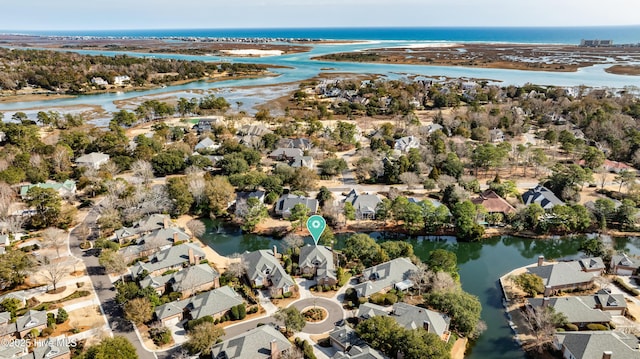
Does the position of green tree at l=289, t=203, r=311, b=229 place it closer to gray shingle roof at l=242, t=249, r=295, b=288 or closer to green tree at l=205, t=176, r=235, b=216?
gray shingle roof at l=242, t=249, r=295, b=288

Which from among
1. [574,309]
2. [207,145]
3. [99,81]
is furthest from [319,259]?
[99,81]

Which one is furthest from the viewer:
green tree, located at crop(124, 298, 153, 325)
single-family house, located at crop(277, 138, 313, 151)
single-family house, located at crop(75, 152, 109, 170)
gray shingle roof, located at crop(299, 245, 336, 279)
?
single-family house, located at crop(277, 138, 313, 151)

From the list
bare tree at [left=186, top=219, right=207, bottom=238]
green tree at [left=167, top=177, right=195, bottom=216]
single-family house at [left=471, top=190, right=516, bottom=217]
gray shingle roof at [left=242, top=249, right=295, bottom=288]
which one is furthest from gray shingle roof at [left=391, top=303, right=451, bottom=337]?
green tree at [left=167, top=177, right=195, bottom=216]

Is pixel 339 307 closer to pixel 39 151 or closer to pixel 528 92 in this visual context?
pixel 39 151

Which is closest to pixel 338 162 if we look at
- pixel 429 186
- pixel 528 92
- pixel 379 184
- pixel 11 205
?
pixel 379 184

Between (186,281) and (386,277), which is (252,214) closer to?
(186,281)

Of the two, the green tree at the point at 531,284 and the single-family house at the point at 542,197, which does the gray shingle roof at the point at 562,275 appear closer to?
the green tree at the point at 531,284
